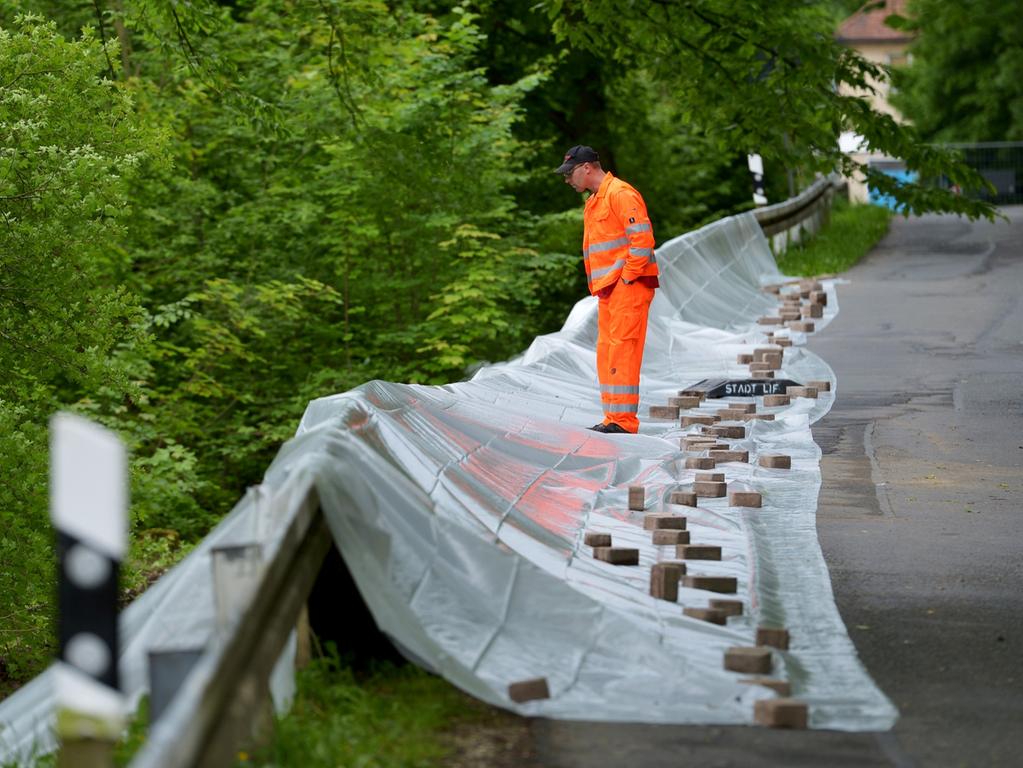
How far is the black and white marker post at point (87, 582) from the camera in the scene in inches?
117

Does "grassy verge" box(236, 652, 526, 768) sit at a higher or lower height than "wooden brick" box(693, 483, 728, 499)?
higher

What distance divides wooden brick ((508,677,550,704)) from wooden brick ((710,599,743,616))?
120 cm

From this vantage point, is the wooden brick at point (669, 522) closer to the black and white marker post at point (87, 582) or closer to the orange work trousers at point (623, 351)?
the orange work trousers at point (623, 351)

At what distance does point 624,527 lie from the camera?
26.5ft

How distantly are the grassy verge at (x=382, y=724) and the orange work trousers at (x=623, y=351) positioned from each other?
5.78 meters

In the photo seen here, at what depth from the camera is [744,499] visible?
8562 millimetres

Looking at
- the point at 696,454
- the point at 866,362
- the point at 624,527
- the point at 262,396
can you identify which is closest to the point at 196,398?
the point at 262,396

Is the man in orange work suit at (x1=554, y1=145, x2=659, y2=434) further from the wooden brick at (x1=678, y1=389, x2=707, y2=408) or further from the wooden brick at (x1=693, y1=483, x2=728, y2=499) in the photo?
the wooden brick at (x1=693, y1=483, x2=728, y2=499)

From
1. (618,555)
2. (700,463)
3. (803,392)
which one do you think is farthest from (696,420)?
(618,555)

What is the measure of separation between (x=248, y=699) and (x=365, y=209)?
64.6 feet

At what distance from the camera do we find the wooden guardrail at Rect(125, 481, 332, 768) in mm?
3318

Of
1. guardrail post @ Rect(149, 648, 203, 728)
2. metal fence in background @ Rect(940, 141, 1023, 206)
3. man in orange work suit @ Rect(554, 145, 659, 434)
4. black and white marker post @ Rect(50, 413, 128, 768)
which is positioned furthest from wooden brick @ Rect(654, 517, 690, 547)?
metal fence in background @ Rect(940, 141, 1023, 206)

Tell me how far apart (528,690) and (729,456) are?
17.0ft

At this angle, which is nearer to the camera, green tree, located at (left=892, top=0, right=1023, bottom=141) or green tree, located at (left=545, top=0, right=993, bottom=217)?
green tree, located at (left=892, top=0, right=1023, bottom=141)
